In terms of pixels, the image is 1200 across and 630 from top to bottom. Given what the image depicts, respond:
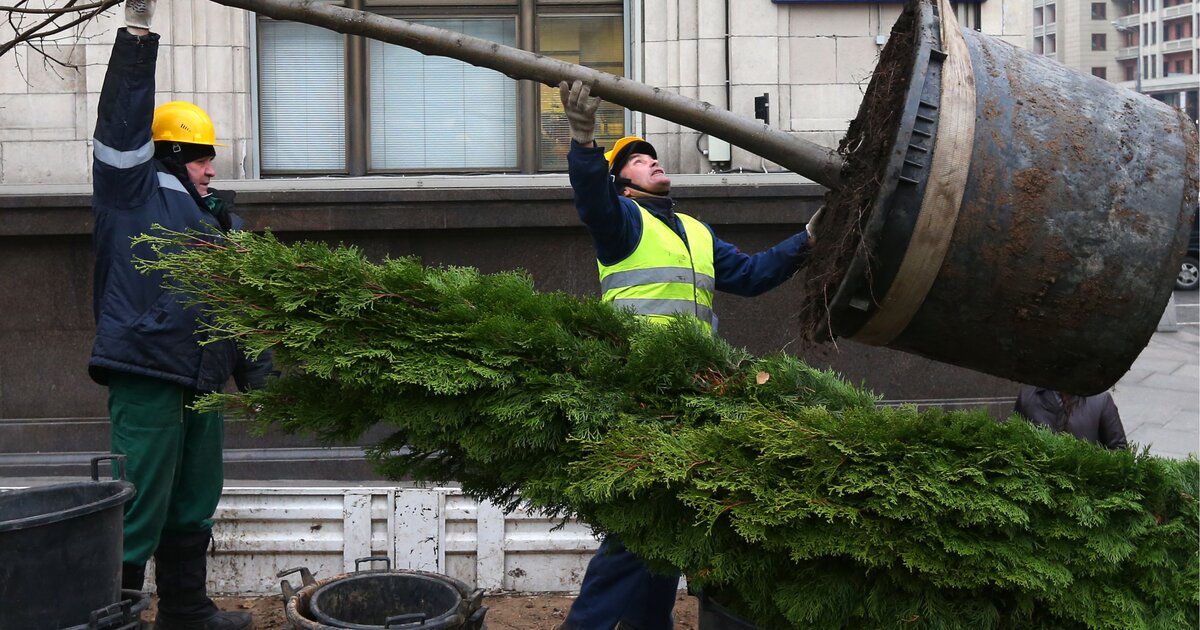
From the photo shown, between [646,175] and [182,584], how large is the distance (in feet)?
8.29

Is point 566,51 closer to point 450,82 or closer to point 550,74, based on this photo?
point 450,82

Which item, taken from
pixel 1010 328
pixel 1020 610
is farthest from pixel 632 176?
pixel 1020 610

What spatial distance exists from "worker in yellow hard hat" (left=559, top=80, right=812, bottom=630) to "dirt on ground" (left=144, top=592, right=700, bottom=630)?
2.49 feet

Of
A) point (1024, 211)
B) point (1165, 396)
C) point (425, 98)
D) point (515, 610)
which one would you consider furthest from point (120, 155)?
point (1165, 396)

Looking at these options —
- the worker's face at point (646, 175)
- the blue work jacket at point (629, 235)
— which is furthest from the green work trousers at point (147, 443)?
the worker's face at point (646, 175)

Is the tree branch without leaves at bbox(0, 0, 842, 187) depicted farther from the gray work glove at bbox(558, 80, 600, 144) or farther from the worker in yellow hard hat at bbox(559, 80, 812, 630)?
the worker in yellow hard hat at bbox(559, 80, 812, 630)

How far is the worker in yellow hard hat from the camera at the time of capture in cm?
396

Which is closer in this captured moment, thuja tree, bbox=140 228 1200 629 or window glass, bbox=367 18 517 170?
thuja tree, bbox=140 228 1200 629

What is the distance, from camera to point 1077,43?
75.9m

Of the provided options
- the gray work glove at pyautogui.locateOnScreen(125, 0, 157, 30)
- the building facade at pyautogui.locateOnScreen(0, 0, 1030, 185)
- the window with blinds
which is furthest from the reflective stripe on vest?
the window with blinds

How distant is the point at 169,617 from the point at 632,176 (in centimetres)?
262

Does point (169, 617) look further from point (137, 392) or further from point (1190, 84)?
point (1190, 84)

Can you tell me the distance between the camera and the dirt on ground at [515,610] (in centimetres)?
503

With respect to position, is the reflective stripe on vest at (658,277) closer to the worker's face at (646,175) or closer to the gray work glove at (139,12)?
the worker's face at (646,175)
